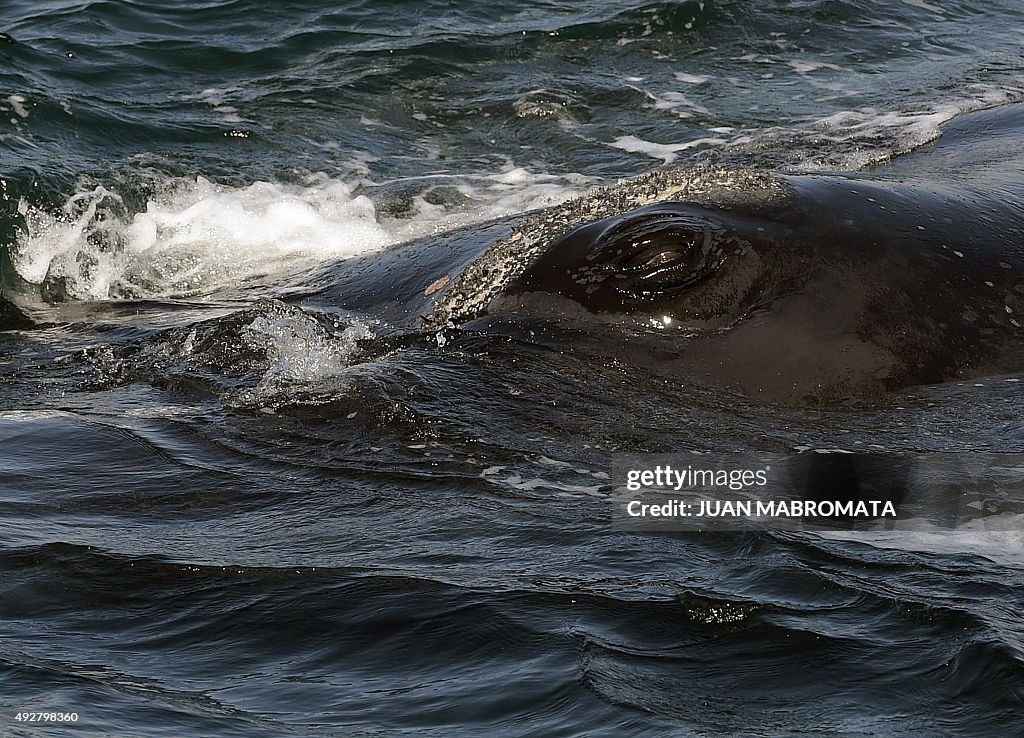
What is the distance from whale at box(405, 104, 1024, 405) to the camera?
5.88 m

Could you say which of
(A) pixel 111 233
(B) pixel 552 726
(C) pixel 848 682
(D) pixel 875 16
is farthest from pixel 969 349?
(D) pixel 875 16

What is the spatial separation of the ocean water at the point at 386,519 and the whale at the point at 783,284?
0.17 m

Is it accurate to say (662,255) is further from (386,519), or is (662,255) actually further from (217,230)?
(217,230)

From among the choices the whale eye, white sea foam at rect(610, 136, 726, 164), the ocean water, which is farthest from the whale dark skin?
white sea foam at rect(610, 136, 726, 164)

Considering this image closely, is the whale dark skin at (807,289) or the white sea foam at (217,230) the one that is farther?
the white sea foam at (217,230)

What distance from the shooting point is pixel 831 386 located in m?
5.76

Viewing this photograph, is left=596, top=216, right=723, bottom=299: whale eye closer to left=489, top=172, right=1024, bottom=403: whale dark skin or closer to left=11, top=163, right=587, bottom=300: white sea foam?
left=489, top=172, right=1024, bottom=403: whale dark skin

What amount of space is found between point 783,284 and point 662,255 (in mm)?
538

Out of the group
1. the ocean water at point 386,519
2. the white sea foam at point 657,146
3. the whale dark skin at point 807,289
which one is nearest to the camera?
→ the ocean water at point 386,519

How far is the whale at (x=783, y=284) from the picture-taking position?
231 inches

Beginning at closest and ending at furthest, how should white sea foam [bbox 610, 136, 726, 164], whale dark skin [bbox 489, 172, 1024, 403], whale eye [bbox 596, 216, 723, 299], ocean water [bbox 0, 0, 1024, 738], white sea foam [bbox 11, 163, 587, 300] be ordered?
ocean water [bbox 0, 0, 1024, 738]
whale dark skin [bbox 489, 172, 1024, 403]
whale eye [bbox 596, 216, 723, 299]
white sea foam [bbox 11, 163, 587, 300]
white sea foam [bbox 610, 136, 726, 164]

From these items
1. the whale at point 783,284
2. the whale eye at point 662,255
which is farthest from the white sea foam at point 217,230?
the whale eye at point 662,255

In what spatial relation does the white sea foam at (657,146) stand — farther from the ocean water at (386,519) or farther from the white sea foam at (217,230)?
the white sea foam at (217,230)

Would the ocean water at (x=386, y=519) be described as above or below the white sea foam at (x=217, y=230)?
below
